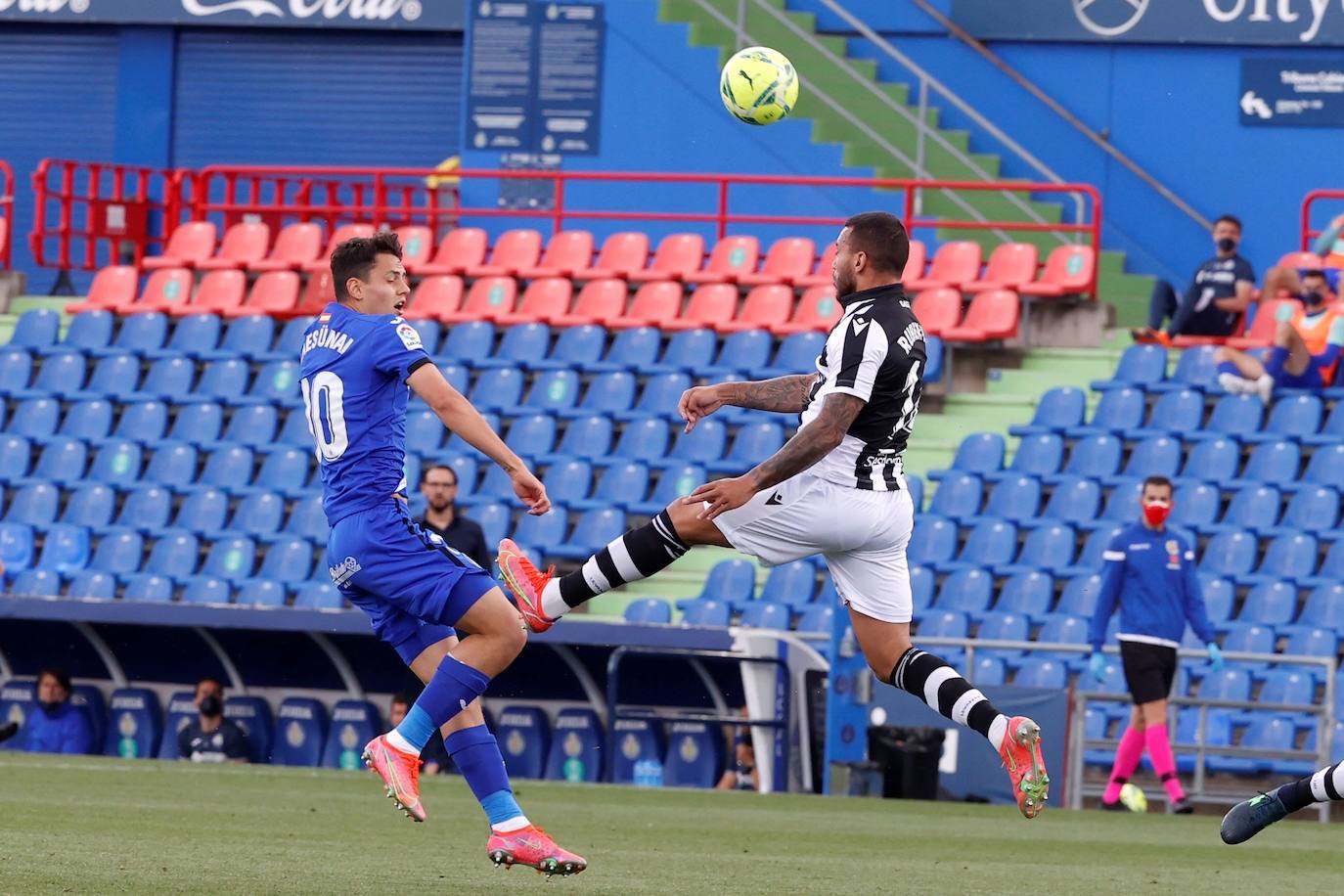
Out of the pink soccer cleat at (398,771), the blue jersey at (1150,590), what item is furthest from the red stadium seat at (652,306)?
the pink soccer cleat at (398,771)

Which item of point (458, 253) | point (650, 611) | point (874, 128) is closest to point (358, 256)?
point (650, 611)

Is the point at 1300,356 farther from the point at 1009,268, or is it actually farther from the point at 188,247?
the point at 188,247

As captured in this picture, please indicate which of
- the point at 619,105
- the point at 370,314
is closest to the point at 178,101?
the point at 619,105

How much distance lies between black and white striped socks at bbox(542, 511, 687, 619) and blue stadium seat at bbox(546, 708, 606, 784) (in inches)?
339

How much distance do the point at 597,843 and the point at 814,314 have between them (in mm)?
10301

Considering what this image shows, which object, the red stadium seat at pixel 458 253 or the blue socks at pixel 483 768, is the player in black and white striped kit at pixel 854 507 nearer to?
the blue socks at pixel 483 768

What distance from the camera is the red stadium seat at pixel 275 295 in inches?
822

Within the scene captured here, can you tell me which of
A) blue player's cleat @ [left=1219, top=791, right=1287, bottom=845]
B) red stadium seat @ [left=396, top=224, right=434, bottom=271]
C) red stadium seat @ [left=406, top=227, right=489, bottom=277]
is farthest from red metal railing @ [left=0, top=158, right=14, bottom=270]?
blue player's cleat @ [left=1219, top=791, right=1287, bottom=845]

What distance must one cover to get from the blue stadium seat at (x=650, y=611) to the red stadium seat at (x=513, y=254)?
497cm

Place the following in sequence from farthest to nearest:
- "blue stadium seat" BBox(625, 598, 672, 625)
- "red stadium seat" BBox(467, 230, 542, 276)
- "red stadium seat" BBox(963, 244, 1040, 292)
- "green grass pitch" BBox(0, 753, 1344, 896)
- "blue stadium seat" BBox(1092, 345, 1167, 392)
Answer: "red stadium seat" BBox(467, 230, 542, 276), "red stadium seat" BBox(963, 244, 1040, 292), "blue stadium seat" BBox(1092, 345, 1167, 392), "blue stadium seat" BBox(625, 598, 672, 625), "green grass pitch" BBox(0, 753, 1344, 896)

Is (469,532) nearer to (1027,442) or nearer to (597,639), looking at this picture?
(597,639)

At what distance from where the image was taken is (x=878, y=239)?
7.65m

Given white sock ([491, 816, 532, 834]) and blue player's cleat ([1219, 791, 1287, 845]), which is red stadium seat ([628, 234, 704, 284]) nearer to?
blue player's cleat ([1219, 791, 1287, 845])

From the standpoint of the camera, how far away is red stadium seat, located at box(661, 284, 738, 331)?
1939 cm
